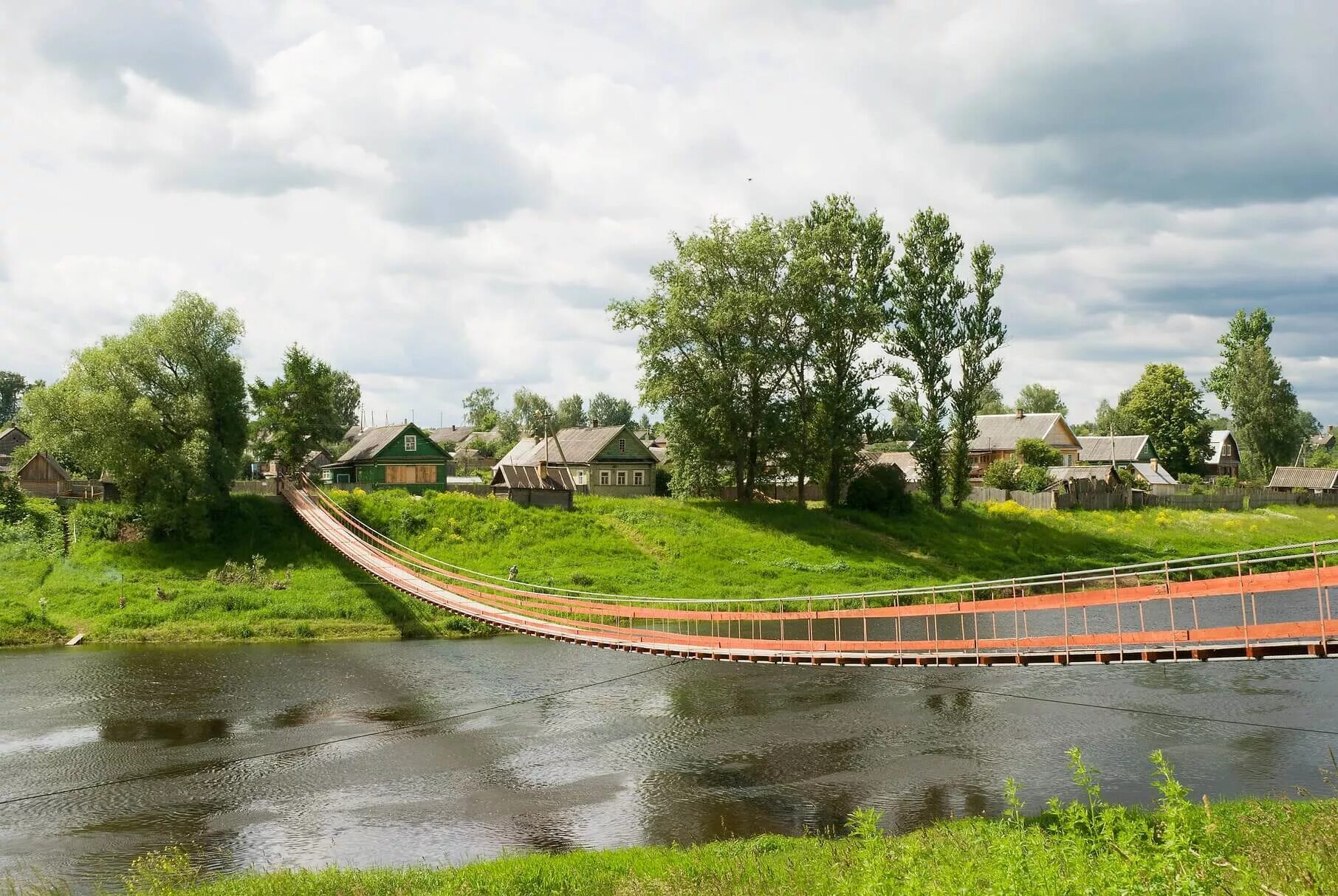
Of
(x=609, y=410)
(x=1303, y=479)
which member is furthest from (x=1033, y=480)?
(x=609, y=410)

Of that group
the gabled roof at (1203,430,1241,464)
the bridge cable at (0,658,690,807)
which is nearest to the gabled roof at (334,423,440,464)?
the bridge cable at (0,658,690,807)

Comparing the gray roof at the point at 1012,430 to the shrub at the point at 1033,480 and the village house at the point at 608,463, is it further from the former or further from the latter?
the village house at the point at 608,463

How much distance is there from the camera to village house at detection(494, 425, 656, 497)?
67.9 metres

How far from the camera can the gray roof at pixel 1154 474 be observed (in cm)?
8460

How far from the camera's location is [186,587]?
39.1 meters

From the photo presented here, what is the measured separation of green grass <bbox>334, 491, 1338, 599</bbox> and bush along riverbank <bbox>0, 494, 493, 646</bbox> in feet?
14.6

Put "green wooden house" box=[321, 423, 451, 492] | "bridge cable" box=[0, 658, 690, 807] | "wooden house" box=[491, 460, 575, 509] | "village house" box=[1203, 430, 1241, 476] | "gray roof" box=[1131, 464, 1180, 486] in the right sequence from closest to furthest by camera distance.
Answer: "bridge cable" box=[0, 658, 690, 807], "wooden house" box=[491, 460, 575, 509], "green wooden house" box=[321, 423, 451, 492], "gray roof" box=[1131, 464, 1180, 486], "village house" box=[1203, 430, 1241, 476]

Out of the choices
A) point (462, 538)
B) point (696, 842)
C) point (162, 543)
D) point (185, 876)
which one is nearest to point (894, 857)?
point (696, 842)

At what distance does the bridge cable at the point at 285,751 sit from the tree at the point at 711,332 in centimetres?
2387

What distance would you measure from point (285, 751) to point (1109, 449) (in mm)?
84231

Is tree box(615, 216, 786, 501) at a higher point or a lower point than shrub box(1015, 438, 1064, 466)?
higher

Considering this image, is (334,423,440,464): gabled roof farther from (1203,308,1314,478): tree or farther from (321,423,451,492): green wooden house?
(1203,308,1314,478): tree

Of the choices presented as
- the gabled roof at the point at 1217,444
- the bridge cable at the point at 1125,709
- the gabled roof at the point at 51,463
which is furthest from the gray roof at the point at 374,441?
the gabled roof at the point at 1217,444

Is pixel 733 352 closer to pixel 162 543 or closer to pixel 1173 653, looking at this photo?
pixel 162 543
